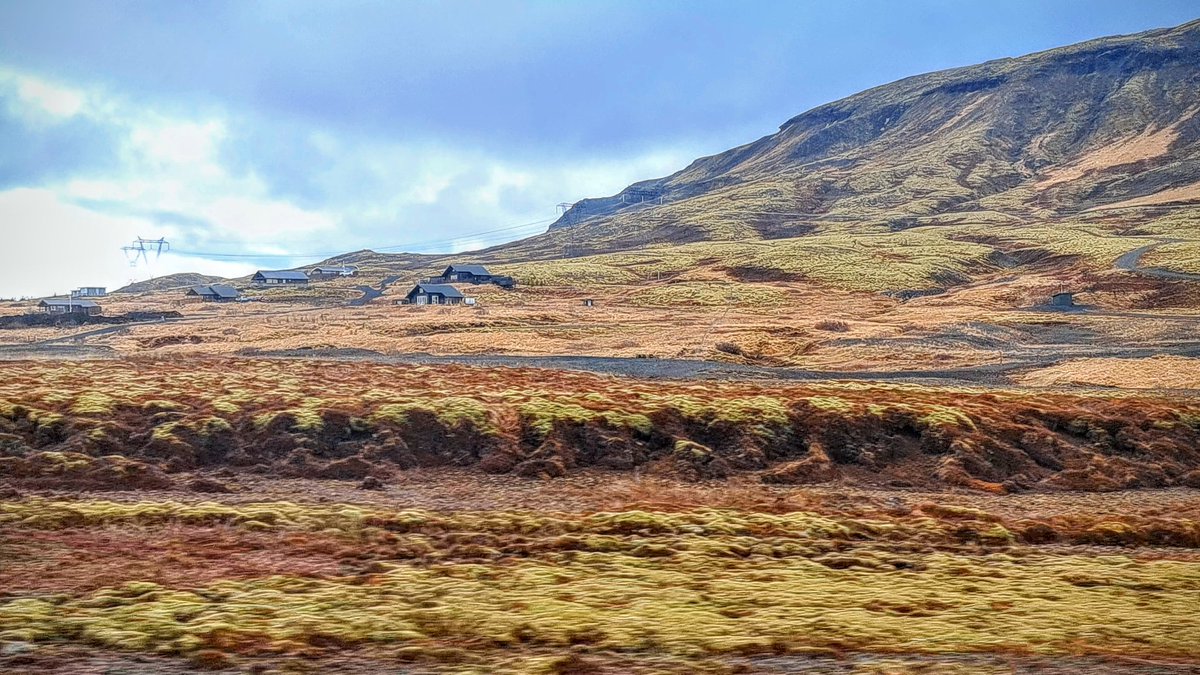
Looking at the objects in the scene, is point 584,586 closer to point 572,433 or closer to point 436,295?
point 572,433

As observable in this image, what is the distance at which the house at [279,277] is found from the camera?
18462 cm

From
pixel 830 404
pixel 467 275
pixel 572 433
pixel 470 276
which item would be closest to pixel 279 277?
pixel 467 275

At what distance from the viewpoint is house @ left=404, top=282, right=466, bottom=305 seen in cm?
12038

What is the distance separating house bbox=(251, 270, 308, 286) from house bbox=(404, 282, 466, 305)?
2764 inches

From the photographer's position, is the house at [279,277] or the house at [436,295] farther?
the house at [279,277]

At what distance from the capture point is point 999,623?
1298 centimetres

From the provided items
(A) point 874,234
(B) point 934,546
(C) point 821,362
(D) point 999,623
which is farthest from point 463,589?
Answer: (A) point 874,234

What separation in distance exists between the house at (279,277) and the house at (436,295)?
7021 centimetres

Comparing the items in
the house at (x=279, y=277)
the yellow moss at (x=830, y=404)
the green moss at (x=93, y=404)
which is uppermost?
the house at (x=279, y=277)

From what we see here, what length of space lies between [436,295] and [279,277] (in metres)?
84.8

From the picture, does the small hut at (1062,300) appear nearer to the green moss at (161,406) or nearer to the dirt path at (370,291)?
the green moss at (161,406)

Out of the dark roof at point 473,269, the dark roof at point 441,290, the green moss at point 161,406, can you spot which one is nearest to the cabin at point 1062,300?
the dark roof at point 441,290

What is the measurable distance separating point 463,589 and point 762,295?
108444 mm

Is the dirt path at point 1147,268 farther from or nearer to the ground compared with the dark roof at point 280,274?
nearer to the ground
